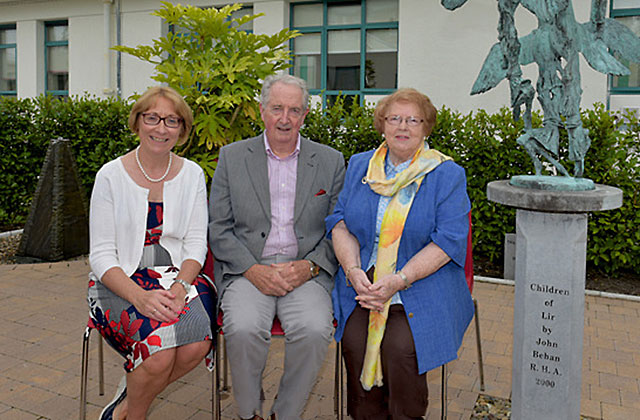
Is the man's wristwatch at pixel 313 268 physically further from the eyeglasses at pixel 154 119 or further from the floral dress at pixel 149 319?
the eyeglasses at pixel 154 119

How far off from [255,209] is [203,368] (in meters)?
1.36

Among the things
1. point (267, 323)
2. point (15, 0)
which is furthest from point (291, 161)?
point (15, 0)

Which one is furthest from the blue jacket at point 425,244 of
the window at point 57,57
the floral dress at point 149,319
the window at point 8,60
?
the window at point 8,60

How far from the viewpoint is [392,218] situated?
2.74m

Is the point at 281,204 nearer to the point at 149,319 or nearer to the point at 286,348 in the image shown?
the point at 286,348

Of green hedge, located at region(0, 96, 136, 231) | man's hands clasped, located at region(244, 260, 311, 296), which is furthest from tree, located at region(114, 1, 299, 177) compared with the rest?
green hedge, located at region(0, 96, 136, 231)

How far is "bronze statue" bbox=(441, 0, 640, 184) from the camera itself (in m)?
2.59

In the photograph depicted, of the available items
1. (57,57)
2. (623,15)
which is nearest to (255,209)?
(623,15)

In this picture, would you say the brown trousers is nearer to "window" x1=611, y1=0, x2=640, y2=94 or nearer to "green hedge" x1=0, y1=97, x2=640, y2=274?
"green hedge" x1=0, y1=97, x2=640, y2=274

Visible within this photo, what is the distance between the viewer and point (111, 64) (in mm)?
11172

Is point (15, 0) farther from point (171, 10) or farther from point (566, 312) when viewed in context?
point (566, 312)

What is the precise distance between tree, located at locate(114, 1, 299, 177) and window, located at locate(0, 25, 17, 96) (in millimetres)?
9893

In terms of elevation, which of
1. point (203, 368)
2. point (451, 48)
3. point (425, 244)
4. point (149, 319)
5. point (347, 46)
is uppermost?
point (347, 46)

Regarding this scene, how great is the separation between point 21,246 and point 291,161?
460 centimetres
